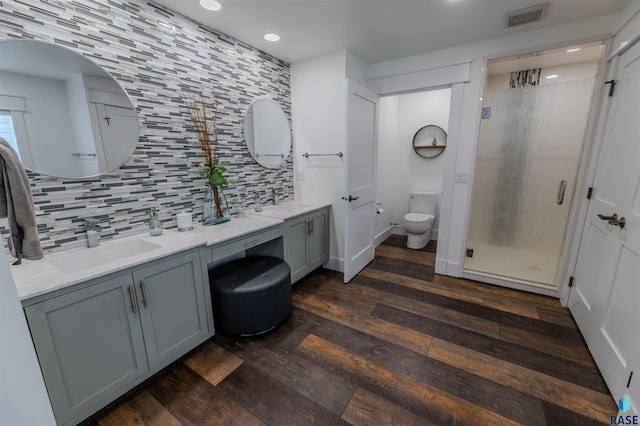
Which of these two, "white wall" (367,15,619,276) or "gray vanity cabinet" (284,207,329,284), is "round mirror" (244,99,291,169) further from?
"white wall" (367,15,619,276)

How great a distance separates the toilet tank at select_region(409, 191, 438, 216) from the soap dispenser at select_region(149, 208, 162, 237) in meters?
3.42

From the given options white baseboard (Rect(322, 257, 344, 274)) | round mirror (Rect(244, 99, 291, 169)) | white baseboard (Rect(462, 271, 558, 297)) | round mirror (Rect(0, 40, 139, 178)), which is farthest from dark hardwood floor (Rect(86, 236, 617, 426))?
round mirror (Rect(244, 99, 291, 169))

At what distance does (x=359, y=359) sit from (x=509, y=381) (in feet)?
3.00

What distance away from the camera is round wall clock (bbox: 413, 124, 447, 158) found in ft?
12.6

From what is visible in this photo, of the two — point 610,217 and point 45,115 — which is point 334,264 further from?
point 45,115

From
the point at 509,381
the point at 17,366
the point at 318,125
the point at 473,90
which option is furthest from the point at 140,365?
the point at 473,90

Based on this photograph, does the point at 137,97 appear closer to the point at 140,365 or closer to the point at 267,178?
the point at 267,178

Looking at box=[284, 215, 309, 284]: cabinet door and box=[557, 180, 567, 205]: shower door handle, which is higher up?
box=[557, 180, 567, 205]: shower door handle

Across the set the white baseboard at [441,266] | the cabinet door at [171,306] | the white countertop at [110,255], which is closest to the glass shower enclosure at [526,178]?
the white baseboard at [441,266]

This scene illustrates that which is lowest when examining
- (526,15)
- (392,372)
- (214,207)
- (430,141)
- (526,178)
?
(392,372)

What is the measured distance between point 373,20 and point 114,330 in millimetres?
2730

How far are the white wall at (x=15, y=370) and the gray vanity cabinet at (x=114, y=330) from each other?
23.6 inches

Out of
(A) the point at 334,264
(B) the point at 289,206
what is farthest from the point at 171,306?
(A) the point at 334,264

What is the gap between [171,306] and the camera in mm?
1595
